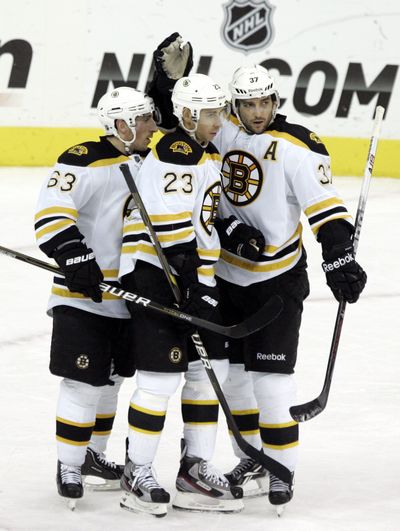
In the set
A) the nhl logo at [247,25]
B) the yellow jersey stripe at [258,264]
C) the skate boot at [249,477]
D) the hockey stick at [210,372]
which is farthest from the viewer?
the nhl logo at [247,25]

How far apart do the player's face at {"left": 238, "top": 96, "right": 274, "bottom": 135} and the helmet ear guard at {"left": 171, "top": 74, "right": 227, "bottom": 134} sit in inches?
3.7

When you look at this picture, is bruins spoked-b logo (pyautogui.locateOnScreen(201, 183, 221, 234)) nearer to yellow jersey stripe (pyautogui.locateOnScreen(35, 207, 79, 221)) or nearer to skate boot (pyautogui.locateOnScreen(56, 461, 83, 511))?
yellow jersey stripe (pyautogui.locateOnScreen(35, 207, 79, 221))

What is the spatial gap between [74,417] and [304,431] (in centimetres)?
92

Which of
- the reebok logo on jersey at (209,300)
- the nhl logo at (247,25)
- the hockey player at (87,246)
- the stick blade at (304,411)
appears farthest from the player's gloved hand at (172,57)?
the nhl logo at (247,25)

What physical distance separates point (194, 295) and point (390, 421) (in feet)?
3.56

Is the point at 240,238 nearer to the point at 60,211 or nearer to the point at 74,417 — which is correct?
the point at 60,211

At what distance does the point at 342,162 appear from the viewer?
26.7 ft

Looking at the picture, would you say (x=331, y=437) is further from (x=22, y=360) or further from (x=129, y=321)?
(x=22, y=360)

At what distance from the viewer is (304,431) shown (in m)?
3.75

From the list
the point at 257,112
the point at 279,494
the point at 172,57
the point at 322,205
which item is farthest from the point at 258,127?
the point at 279,494

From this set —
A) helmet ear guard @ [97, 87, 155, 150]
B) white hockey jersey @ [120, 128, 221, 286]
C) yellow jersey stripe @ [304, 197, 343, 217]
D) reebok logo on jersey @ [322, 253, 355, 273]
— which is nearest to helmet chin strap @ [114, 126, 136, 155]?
helmet ear guard @ [97, 87, 155, 150]

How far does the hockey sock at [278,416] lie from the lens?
3.12 m

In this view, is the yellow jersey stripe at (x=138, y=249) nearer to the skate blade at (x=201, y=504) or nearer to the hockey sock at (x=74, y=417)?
the hockey sock at (x=74, y=417)

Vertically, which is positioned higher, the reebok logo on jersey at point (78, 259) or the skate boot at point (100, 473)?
A: the reebok logo on jersey at point (78, 259)
